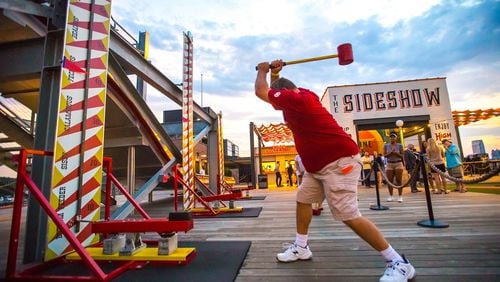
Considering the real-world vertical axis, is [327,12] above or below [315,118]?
above

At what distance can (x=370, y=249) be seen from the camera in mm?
2465

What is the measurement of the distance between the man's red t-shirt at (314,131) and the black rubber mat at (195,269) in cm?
109

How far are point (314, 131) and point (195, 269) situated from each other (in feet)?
4.99

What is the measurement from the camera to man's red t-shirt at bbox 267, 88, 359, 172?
2.00 metres

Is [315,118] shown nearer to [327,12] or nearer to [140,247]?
[140,247]

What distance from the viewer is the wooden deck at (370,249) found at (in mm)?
1851

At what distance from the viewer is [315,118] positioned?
2051mm

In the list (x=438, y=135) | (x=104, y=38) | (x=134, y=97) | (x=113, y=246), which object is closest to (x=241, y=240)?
(x=113, y=246)

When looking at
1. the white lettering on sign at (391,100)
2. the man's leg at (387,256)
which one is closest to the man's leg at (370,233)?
the man's leg at (387,256)

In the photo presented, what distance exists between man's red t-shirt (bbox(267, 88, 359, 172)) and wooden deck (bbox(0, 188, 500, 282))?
2.73 feet

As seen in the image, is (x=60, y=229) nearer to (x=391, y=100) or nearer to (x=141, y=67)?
(x=141, y=67)

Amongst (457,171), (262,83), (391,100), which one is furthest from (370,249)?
(391,100)

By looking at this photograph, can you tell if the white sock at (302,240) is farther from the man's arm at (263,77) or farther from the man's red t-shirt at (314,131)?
the man's arm at (263,77)

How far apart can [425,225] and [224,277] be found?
2.95m
